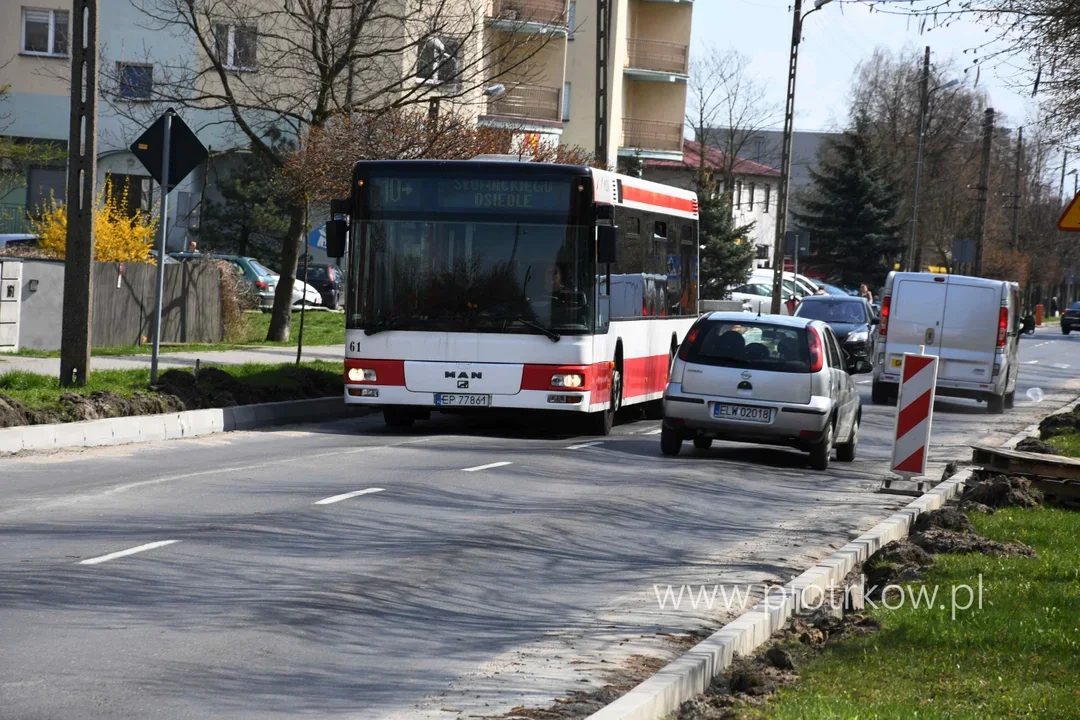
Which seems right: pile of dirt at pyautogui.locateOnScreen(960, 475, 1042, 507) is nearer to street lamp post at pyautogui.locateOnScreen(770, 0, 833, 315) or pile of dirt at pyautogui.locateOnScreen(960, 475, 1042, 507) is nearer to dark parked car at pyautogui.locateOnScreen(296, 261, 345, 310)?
street lamp post at pyautogui.locateOnScreen(770, 0, 833, 315)

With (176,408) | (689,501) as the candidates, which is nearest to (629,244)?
(176,408)

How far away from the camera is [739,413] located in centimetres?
1650

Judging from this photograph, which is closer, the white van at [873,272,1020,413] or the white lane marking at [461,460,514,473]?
the white lane marking at [461,460,514,473]

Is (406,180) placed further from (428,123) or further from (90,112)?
(428,123)

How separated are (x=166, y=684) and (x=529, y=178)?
12.6 metres

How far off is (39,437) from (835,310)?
2470cm

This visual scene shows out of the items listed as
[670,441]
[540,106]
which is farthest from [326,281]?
[670,441]

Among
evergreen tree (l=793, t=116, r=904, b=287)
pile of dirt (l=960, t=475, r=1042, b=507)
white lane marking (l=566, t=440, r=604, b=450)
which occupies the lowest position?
white lane marking (l=566, t=440, r=604, b=450)

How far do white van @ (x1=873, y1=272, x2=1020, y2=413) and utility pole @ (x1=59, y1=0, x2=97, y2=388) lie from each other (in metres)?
14.2

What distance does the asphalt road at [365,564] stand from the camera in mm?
6520

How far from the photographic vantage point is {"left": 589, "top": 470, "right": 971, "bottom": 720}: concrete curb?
5.91 m

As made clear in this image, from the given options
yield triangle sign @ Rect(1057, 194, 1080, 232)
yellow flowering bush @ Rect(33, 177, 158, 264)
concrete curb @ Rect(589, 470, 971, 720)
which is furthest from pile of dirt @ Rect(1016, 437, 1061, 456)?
yellow flowering bush @ Rect(33, 177, 158, 264)

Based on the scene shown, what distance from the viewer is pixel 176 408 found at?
701 inches

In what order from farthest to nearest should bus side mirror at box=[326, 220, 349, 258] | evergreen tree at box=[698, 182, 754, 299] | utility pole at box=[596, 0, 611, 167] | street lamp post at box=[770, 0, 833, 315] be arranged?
1. evergreen tree at box=[698, 182, 754, 299]
2. street lamp post at box=[770, 0, 833, 315]
3. utility pole at box=[596, 0, 611, 167]
4. bus side mirror at box=[326, 220, 349, 258]
